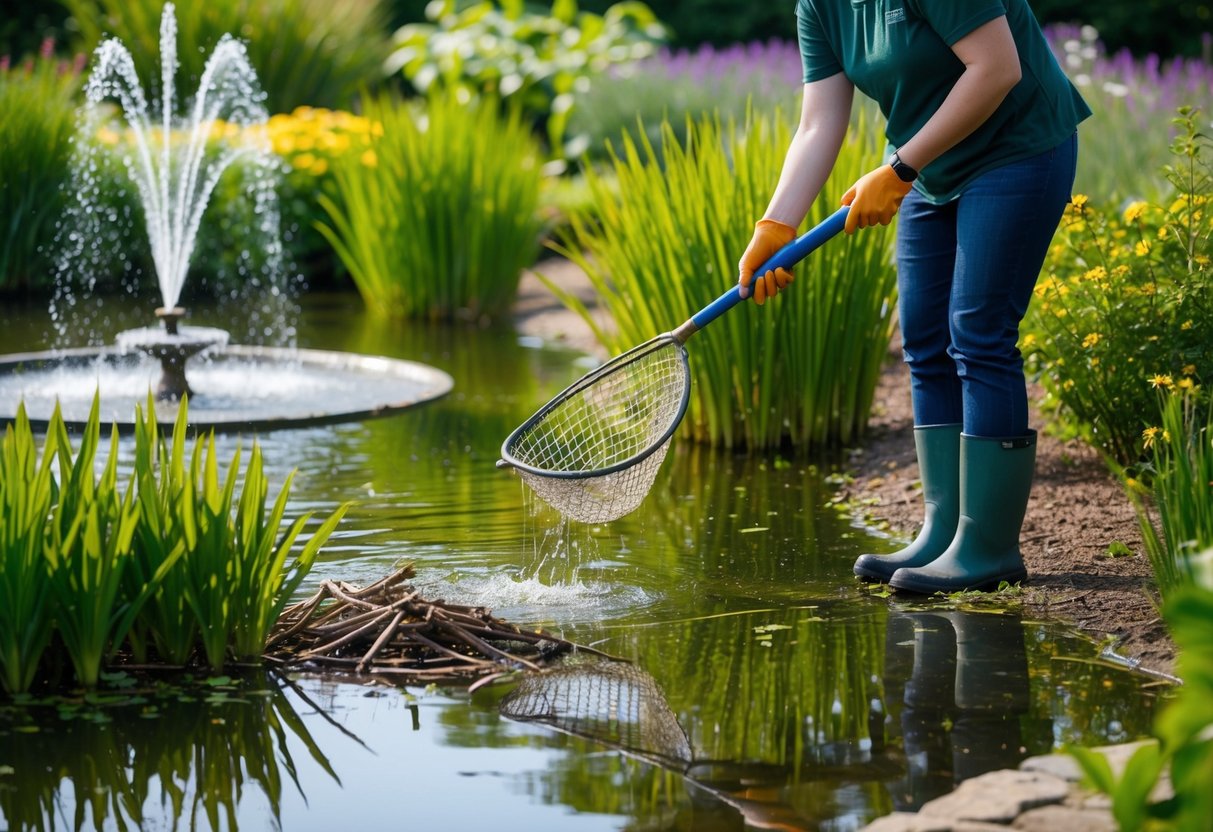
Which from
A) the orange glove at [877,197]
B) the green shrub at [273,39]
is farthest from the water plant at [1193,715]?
the green shrub at [273,39]

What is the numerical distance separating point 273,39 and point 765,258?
35.7ft

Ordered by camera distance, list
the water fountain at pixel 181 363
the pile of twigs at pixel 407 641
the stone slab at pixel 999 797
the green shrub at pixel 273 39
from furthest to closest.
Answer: the green shrub at pixel 273 39 < the water fountain at pixel 181 363 < the pile of twigs at pixel 407 641 < the stone slab at pixel 999 797

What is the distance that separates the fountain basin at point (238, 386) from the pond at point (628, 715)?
5.37 feet

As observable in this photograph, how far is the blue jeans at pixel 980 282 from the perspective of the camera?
13.1 feet

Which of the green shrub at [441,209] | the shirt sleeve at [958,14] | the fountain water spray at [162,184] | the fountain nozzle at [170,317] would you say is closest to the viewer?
the shirt sleeve at [958,14]

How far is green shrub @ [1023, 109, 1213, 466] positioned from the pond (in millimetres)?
951

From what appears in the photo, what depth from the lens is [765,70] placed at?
1387 centimetres

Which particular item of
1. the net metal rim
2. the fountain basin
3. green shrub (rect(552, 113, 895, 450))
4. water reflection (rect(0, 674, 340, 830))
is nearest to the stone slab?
water reflection (rect(0, 674, 340, 830))

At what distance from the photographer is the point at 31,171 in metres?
9.85

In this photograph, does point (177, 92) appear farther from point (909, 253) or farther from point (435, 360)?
point (909, 253)

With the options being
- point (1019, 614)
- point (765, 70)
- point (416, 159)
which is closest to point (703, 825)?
point (1019, 614)

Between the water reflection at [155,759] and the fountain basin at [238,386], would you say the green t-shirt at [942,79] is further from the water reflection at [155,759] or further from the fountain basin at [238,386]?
the fountain basin at [238,386]

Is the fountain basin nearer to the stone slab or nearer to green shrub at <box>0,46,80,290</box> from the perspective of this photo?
green shrub at <box>0,46,80,290</box>

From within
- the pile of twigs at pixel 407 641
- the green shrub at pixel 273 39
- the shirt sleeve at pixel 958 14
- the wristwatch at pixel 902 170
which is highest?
the green shrub at pixel 273 39
